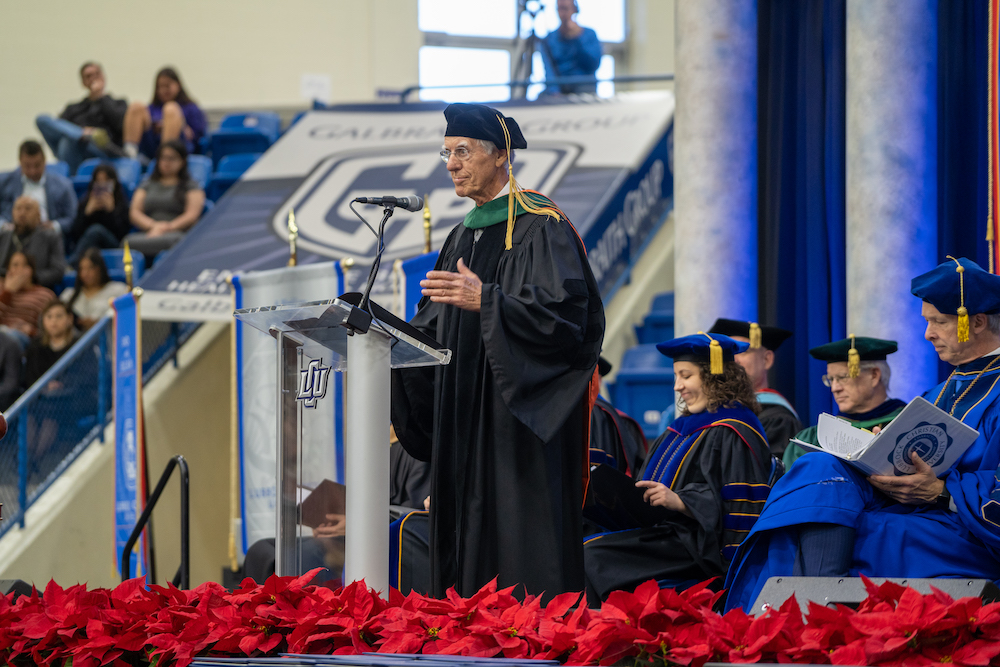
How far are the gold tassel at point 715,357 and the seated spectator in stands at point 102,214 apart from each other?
19.0 feet

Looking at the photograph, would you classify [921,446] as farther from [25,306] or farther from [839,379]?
[25,306]

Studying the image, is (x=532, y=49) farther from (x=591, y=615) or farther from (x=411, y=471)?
(x=591, y=615)

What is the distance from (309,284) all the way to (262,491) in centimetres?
104

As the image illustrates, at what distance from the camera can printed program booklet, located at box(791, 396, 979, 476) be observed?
2740 mm

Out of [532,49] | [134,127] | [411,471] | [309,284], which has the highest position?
[532,49]

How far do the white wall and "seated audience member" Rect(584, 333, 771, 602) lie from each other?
25.7 ft

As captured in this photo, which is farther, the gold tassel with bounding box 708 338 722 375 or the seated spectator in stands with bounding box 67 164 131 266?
the seated spectator in stands with bounding box 67 164 131 266

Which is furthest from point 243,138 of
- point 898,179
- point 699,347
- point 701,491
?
point 701,491

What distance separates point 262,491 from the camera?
5.48 meters

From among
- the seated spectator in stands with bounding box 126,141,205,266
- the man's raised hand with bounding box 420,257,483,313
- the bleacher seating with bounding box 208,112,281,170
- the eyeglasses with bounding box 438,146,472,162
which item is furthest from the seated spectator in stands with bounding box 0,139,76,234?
the man's raised hand with bounding box 420,257,483,313

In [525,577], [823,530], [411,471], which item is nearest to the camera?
[525,577]

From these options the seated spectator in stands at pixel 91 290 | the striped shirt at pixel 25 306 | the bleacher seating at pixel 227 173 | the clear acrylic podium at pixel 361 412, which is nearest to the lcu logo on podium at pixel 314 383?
the clear acrylic podium at pixel 361 412

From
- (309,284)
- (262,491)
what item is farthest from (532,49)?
(262,491)

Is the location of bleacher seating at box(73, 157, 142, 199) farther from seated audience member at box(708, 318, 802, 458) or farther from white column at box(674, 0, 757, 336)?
seated audience member at box(708, 318, 802, 458)
